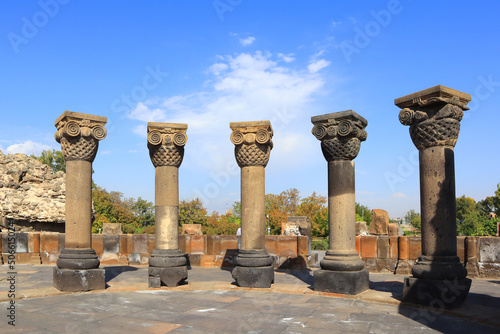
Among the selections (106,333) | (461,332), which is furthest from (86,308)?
(461,332)

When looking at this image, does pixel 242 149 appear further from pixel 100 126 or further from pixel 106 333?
Answer: pixel 106 333

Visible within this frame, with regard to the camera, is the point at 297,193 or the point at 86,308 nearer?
the point at 86,308

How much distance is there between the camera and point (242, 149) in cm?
945

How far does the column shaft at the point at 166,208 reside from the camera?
961cm

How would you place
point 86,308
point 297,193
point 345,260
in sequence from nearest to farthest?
point 86,308 → point 345,260 → point 297,193

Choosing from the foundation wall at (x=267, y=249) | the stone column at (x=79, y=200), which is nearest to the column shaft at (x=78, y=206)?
the stone column at (x=79, y=200)

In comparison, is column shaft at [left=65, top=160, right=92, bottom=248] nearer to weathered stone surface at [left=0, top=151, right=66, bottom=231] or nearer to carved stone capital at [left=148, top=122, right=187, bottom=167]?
carved stone capital at [left=148, top=122, right=187, bottom=167]

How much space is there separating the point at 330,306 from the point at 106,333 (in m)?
3.72

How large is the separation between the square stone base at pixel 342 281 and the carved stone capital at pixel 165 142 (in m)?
4.27

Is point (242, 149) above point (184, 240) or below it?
above

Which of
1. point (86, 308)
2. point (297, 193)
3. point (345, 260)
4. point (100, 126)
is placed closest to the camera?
point (86, 308)

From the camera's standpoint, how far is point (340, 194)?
28.1 feet

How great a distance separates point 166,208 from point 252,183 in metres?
2.15

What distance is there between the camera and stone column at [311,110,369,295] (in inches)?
327
